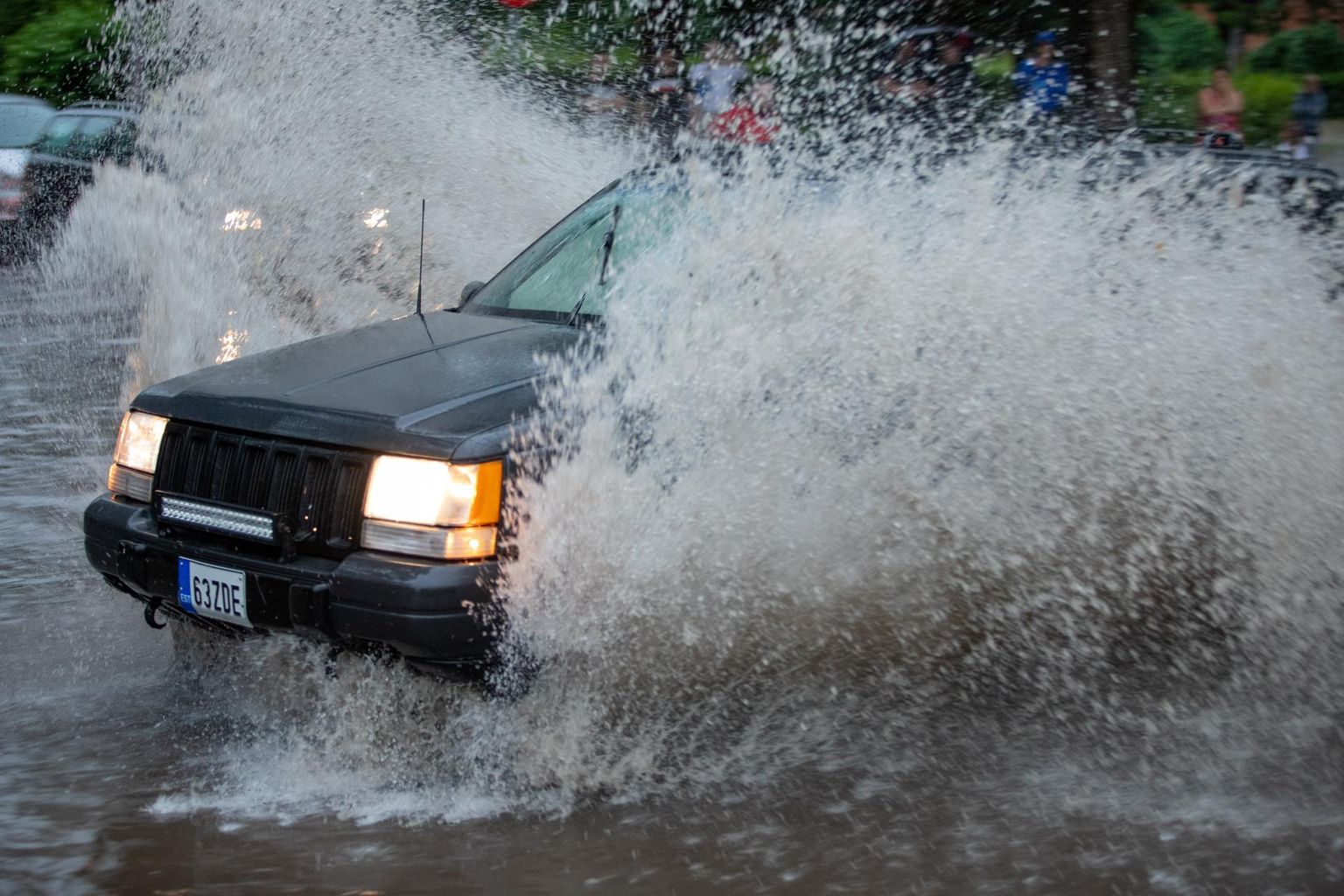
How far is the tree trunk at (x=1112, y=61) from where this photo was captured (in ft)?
29.8

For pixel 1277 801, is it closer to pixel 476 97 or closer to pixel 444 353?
pixel 444 353

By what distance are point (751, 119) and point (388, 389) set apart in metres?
5.69

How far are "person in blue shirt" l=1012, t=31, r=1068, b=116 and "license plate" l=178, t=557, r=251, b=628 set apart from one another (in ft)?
22.8

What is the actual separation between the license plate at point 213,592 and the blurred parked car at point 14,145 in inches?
502

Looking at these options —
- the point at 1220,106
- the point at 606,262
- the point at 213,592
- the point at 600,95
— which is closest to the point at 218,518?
the point at 213,592

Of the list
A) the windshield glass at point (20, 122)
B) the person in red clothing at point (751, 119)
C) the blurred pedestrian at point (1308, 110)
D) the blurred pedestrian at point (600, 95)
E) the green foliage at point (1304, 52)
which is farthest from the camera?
the green foliage at point (1304, 52)

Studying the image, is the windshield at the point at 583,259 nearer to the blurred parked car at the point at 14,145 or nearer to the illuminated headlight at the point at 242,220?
the illuminated headlight at the point at 242,220

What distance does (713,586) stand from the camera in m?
4.23

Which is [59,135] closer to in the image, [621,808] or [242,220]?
[242,220]

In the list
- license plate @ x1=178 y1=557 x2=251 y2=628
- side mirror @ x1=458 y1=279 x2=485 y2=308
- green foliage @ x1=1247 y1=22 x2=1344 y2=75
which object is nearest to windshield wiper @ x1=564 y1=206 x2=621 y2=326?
side mirror @ x1=458 y1=279 x2=485 y2=308

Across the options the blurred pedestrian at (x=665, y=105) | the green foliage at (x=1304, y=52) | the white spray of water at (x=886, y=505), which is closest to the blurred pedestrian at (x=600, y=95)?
the blurred pedestrian at (x=665, y=105)

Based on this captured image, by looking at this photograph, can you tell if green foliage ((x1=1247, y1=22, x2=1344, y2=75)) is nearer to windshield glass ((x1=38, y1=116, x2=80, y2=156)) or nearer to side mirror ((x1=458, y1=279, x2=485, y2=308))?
windshield glass ((x1=38, y1=116, x2=80, y2=156))

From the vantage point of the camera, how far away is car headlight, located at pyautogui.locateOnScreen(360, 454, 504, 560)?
3.79 meters

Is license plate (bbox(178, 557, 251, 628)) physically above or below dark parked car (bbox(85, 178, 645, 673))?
below
